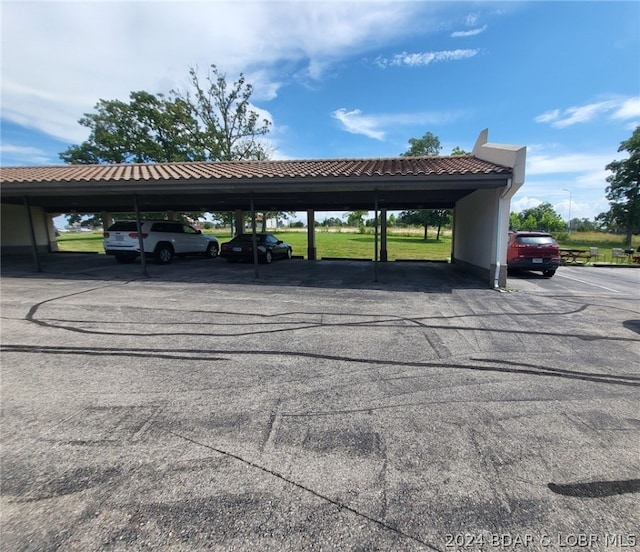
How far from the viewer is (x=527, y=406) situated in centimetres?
301

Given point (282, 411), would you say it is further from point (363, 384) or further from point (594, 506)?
point (594, 506)

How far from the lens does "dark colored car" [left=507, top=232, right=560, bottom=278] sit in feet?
36.7

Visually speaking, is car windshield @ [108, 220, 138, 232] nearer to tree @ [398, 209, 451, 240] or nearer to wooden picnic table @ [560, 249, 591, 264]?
wooden picnic table @ [560, 249, 591, 264]

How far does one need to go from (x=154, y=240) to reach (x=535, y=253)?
46.7 ft

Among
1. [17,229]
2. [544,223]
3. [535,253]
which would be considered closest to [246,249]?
[535,253]

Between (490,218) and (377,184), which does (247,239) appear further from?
(490,218)

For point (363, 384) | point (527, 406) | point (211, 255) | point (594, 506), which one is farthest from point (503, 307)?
point (211, 255)

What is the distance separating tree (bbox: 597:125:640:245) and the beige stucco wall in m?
55.9

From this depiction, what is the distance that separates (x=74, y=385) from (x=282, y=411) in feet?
7.44

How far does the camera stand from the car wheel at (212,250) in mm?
16500

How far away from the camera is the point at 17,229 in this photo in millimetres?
15992

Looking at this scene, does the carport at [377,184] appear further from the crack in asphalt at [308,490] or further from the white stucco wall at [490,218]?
the crack in asphalt at [308,490]

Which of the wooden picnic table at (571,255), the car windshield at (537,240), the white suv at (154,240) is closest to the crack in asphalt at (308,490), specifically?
the white suv at (154,240)

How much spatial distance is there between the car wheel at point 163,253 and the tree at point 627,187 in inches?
1962
